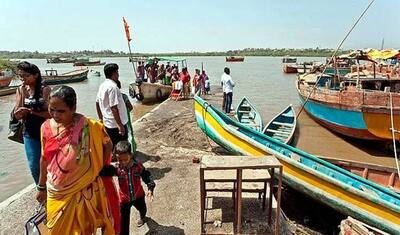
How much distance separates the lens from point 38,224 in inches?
105

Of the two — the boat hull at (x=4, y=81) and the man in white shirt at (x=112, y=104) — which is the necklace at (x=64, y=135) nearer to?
the man in white shirt at (x=112, y=104)

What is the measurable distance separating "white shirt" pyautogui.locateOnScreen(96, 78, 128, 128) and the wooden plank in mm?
1702

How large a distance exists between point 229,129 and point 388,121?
16.5 feet

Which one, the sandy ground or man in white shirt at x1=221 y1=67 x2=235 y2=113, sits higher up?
man in white shirt at x1=221 y1=67 x2=235 y2=113

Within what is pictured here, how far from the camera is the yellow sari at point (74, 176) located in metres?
2.28

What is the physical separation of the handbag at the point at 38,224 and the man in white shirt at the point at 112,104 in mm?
1892

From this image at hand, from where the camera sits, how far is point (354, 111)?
9281 mm

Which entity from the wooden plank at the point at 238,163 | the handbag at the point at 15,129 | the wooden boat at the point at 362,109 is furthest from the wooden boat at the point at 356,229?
the wooden boat at the point at 362,109

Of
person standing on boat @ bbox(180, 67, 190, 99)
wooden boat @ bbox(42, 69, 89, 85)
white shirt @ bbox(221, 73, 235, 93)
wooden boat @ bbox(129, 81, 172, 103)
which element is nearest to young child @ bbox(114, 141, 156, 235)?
white shirt @ bbox(221, 73, 235, 93)

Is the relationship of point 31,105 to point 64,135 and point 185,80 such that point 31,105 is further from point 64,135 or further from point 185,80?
point 185,80

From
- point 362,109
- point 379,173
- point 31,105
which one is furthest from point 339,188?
point 362,109

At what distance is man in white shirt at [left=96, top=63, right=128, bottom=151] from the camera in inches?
172

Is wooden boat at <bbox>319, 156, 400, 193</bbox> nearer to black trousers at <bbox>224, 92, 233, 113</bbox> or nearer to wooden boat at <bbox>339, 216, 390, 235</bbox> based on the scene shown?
wooden boat at <bbox>339, 216, 390, 235</bbox>

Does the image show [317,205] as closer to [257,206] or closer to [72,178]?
[257,206]
